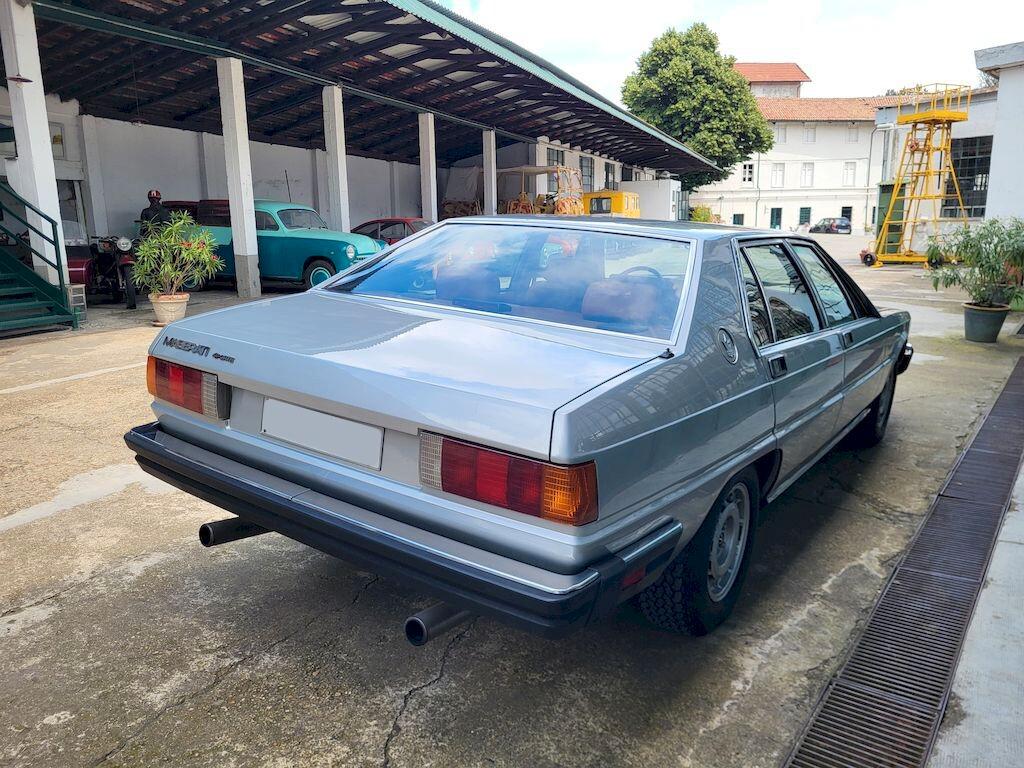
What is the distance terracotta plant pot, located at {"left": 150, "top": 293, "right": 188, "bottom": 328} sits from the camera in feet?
31.9

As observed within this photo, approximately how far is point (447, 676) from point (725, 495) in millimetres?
1101

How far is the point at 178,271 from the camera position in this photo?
31.7ft

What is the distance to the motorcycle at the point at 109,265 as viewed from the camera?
11461 millimetres

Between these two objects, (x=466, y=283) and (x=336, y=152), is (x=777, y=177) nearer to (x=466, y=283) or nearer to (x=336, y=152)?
(x=336, y=152)

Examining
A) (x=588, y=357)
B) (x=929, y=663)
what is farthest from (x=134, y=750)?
(x=929, y=663)

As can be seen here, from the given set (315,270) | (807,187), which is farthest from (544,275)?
(807,187)

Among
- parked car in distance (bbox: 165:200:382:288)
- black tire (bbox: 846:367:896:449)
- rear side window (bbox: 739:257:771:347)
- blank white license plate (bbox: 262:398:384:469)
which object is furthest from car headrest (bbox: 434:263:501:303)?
parked car in distance (bbox: 165:200:382:288)

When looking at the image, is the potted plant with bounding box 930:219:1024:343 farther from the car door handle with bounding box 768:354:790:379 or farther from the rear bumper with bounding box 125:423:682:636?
the rear bumper with bounding box 125:423:682:636

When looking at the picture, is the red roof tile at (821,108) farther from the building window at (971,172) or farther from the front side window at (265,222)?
the front side window at (265,222)

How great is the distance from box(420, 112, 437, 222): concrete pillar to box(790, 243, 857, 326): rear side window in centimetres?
1451

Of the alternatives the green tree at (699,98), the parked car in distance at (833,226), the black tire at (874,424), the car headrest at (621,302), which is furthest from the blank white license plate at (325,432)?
the parked car in distance at (833,226)

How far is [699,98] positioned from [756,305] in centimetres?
4023

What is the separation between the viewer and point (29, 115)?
30.2ft

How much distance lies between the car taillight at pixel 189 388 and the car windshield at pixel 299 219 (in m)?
11.3
